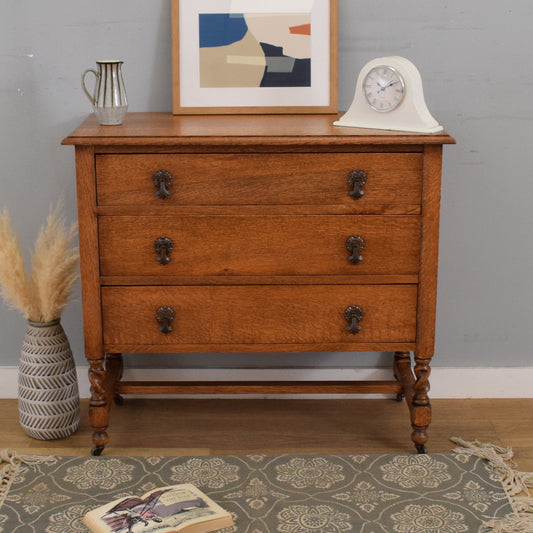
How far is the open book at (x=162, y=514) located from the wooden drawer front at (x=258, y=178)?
81 centimetres

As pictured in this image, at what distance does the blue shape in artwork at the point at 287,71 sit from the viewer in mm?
2645

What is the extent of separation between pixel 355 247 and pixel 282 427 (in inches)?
30.6

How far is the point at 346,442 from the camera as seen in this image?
8.73 ft

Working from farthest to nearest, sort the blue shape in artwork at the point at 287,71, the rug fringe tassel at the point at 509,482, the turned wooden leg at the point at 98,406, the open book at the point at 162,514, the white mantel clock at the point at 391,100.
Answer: the blue shape in artwork at the point at 287,71, the turned wooden leg at the point at 98,406, the white mantel clock at the point at 391,100, the rug fringe tassel at the point at 509,482, the open book at the point at 162,514

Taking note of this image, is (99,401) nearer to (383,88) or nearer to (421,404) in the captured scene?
(421,404)

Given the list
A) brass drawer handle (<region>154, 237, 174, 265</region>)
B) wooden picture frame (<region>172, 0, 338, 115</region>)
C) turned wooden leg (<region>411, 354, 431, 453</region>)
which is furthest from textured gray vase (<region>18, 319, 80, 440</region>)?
turned wooden leg (<region>411, 354, 431, 453</region>)

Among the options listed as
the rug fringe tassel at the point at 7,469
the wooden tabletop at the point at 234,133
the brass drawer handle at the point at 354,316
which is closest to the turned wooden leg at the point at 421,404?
the brass drawer handle at the point at 354,316

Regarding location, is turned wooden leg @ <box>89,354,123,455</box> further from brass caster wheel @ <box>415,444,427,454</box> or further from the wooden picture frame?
brass caster wheel @ <box>415,444,427,454</box>

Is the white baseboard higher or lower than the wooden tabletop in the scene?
lower

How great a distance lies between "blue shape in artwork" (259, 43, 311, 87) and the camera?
2645 millimetres

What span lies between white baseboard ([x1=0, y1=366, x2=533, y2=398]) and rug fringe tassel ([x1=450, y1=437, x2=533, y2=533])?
0.36m

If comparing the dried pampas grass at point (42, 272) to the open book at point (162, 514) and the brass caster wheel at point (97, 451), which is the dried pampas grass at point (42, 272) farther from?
the open book at point (162, 514)

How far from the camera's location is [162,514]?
209 cm

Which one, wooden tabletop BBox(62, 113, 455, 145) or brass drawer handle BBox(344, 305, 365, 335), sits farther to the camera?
brass drawer handle BBox(344, 305, 365, 335)
